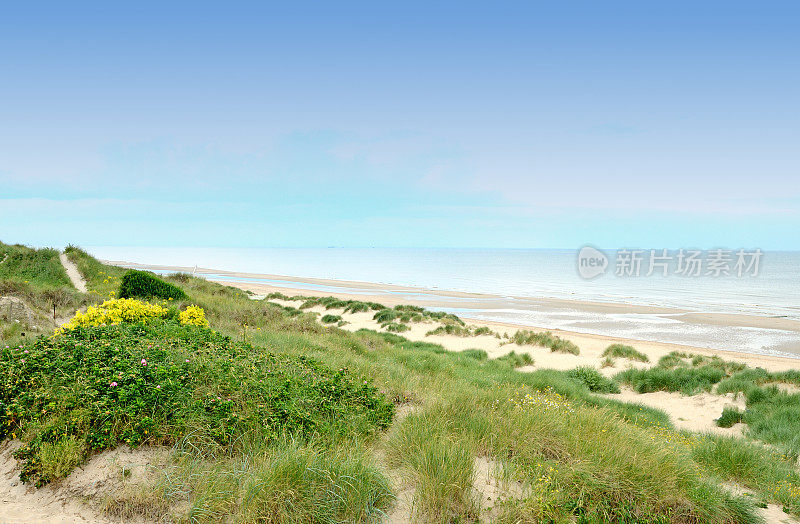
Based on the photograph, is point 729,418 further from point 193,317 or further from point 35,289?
point 35,289

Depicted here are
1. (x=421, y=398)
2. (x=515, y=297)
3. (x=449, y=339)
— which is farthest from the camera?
(x=515, y=297)

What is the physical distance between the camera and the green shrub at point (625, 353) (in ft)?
61.5

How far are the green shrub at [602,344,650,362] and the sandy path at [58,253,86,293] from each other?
22407 mm

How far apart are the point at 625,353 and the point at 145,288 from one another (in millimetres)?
18210

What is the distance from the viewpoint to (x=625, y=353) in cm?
1919

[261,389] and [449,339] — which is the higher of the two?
[261,389]

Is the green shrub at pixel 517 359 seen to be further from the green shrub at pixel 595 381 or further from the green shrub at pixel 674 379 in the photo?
the green shrub at pixel 674 379

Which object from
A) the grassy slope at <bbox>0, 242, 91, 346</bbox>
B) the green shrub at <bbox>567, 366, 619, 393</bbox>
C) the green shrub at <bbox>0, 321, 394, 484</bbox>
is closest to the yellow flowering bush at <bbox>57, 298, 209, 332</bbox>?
the grassy slope at <bbox>0, 242, 91, 346</bbox>

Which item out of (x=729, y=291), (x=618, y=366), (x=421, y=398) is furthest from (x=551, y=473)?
(x=729, y=291)

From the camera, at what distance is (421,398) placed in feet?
25.6

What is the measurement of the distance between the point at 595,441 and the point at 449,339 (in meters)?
17.0

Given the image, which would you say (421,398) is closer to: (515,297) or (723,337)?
(723,337)

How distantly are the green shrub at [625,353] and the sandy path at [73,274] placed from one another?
22.4 meters

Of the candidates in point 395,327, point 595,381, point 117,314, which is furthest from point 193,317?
point 395,327
